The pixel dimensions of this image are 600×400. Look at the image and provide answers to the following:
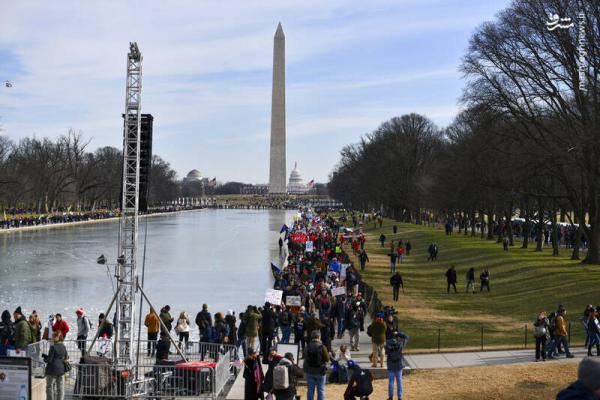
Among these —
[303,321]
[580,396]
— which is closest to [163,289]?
[303,321]

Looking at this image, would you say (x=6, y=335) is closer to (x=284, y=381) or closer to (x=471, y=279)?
(x=284, y=381)

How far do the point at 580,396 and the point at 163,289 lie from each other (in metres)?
28.3

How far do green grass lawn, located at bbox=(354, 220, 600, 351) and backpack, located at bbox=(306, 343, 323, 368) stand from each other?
22.9ft

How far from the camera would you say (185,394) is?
1434 centimetres

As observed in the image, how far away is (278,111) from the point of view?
142625mm

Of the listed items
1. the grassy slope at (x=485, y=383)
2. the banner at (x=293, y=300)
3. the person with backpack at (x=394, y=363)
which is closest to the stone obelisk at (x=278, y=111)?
the banner at (x=293, y=300)

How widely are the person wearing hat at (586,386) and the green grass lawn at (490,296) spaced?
559 inches

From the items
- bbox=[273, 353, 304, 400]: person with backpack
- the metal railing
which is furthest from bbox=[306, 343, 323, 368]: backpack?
the metal railing

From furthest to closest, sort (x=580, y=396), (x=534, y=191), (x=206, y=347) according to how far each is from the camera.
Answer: (x=534, y=191), (x=206, y=347), (x=580, y=396)

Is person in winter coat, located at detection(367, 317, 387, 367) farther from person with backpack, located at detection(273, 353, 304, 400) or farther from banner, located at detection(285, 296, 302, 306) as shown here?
banner, located at detection(285, 296, 302, 306)

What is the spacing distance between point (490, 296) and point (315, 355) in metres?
19.3

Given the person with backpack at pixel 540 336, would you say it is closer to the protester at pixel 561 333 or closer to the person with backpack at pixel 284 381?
the protester at pixel 561 333

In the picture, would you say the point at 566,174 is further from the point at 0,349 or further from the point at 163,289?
the point at 0,349

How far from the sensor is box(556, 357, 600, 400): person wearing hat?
495cm
